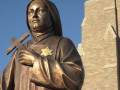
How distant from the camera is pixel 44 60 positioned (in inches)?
215

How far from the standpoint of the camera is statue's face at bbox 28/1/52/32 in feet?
19.1

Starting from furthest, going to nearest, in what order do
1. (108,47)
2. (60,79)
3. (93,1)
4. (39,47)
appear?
(93,1) < (108,47) < (39,47) < (60,79)

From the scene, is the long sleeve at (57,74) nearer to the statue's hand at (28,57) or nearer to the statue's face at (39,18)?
the statue's hand at (28,57)

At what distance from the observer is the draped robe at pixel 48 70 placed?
5.41m

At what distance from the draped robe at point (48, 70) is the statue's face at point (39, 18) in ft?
0.40

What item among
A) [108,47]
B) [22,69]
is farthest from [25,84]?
[108,47]

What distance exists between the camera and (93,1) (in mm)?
42125

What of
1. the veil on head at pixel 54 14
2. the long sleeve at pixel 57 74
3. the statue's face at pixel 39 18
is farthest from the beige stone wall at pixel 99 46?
the long sleeve at pixel 57 74

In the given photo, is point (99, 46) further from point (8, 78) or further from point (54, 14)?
point (8, 78)

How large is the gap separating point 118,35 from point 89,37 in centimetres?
269

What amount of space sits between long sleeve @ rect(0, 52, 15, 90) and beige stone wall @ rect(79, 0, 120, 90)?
3183 centimetres

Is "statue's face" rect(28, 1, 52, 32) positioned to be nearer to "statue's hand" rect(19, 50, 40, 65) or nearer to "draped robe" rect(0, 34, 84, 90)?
"draped robe" rect(0, 34, 84, 90)

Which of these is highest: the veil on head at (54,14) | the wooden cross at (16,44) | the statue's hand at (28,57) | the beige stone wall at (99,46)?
the veil on head at (54,14)

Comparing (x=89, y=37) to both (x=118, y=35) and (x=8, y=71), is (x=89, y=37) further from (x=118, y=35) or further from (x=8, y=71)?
(x=8, y=71)
